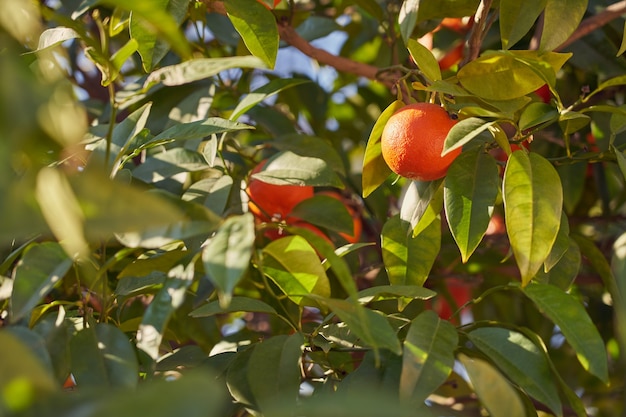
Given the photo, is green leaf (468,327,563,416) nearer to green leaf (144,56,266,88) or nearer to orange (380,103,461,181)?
orange (380,103,461,181)

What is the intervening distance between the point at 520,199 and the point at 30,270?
0.42 metres

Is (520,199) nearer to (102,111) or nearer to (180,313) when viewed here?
(180,313)

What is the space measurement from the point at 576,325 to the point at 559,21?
35cm

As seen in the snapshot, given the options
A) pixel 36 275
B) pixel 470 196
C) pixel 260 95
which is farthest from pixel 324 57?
pixel 36 275

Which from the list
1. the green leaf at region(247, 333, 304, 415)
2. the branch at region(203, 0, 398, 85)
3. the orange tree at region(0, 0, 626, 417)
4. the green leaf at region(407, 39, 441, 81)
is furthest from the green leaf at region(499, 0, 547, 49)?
the green leaf at region(247, 333, 304, 415)

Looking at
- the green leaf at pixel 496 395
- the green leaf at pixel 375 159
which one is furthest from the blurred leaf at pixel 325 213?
the green leaf at pixel 496 395

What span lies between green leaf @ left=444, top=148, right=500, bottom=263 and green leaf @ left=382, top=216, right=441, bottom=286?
3.3 inches

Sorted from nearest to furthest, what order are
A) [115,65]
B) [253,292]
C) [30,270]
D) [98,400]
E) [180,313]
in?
[98,400]
[30,270]
[115,65]
[180,313]
[253,292]

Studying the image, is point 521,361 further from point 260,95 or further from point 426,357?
point 260,95

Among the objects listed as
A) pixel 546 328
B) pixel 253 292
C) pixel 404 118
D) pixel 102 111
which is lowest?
pixel 546 328

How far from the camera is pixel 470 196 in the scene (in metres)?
0.78

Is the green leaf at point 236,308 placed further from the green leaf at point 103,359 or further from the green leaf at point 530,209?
the green leaf at point 530,209

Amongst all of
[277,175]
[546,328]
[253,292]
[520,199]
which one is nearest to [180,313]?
[253,292]

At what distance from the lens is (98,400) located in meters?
0.42
